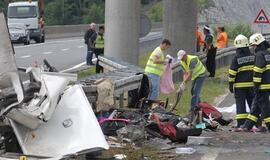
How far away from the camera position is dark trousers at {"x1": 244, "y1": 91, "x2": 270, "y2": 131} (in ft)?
41.7

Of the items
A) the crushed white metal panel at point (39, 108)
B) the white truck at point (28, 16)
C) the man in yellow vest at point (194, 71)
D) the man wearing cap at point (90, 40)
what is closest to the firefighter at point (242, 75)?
the man in yellow vest at point (194, 71)

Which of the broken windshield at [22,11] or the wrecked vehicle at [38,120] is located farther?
the broken windshield at [22,11]

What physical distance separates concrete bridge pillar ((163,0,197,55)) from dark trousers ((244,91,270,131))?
14541 millimetres

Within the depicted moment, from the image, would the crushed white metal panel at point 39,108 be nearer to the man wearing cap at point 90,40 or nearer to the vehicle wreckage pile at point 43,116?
the vehicle wreckage pile at point 43,116

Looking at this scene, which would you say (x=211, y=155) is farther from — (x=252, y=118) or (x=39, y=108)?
(x=252, y=118)

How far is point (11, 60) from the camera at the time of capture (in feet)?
28.1

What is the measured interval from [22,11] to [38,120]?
4239 centimetres

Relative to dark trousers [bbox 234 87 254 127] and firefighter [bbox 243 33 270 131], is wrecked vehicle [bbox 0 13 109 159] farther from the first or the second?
dark trousers [bbox 234 87 254 127]

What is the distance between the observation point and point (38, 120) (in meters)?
8.21

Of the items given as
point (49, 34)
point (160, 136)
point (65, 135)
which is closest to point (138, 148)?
point (160, 136)

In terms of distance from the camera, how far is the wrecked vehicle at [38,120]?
8195mm

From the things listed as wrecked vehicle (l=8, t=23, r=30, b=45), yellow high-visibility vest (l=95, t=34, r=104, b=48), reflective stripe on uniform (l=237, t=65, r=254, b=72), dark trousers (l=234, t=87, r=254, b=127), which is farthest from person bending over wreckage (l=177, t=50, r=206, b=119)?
wrecked vehicle (l=8, t=23, r=30, b=45)

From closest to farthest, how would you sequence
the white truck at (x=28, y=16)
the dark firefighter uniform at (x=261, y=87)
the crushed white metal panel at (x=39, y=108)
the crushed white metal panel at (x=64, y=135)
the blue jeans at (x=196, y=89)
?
1. the crushed white metal panel at (x=39, y=108)
2. the crushed white metal panel at (x=64, y=135)
3. the dark firefighter uniform at (x=261, y=87)
4. the blue jeans at (x=196, y=89)
5. the white truck at (x=28, y=16)

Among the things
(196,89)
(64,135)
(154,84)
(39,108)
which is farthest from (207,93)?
(39,108)
